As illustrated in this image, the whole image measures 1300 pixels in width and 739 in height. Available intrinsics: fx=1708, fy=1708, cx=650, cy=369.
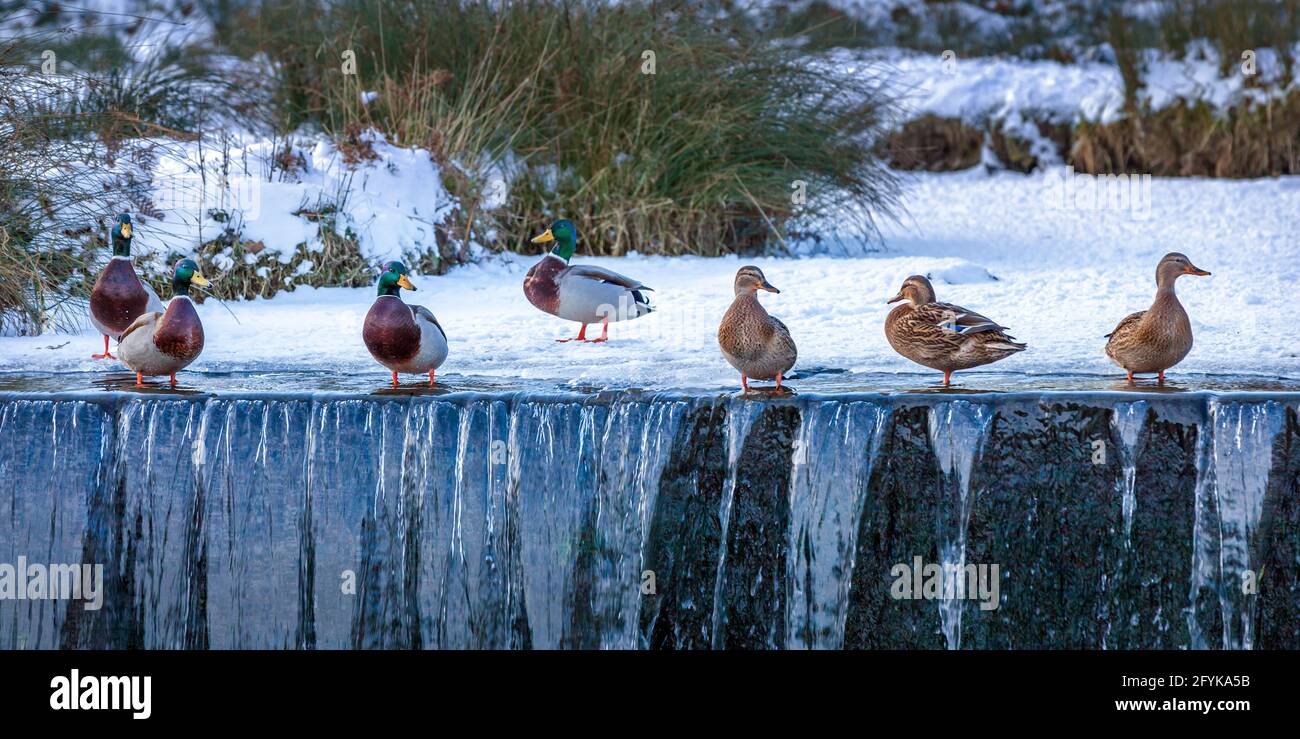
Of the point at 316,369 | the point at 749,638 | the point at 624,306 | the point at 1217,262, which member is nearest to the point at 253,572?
the point at 316,369

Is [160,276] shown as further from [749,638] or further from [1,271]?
[749,638]

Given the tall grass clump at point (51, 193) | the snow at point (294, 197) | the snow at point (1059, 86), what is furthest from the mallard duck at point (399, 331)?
the snow at point (1059, 86)

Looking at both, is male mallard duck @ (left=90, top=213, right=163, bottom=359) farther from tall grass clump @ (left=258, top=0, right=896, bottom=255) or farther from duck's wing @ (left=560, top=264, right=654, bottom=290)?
tall grass clump @ (left=258, top=0, right=896, bottom=255)

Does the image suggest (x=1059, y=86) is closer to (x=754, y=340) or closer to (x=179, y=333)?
(x=754, y=340)

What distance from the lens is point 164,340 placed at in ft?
19.4

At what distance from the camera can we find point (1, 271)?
7.37 meters

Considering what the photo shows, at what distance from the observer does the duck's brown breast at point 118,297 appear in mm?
6598

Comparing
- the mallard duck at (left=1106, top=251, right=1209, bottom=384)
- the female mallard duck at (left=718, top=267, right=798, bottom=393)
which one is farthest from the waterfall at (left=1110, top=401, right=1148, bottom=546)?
the female mallard duck at (left=718, top=267, right=798, bottom=393)

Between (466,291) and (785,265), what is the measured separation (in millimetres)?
1858

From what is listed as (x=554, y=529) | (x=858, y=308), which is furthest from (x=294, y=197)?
(x=554, y=529)

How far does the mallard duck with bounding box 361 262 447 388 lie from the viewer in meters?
5.88

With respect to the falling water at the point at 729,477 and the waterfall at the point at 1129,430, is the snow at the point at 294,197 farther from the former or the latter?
the waterfall at the point at 1129,430

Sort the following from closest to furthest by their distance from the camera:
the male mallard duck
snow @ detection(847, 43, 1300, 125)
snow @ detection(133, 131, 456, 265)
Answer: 1. the male mallard duck
2. snow @ detection(133, 131, 456, 265)
3. snow @ detection(847, 43, 1300, 125)

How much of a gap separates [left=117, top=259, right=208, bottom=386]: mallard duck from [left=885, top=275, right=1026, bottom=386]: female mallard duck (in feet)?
8.05
